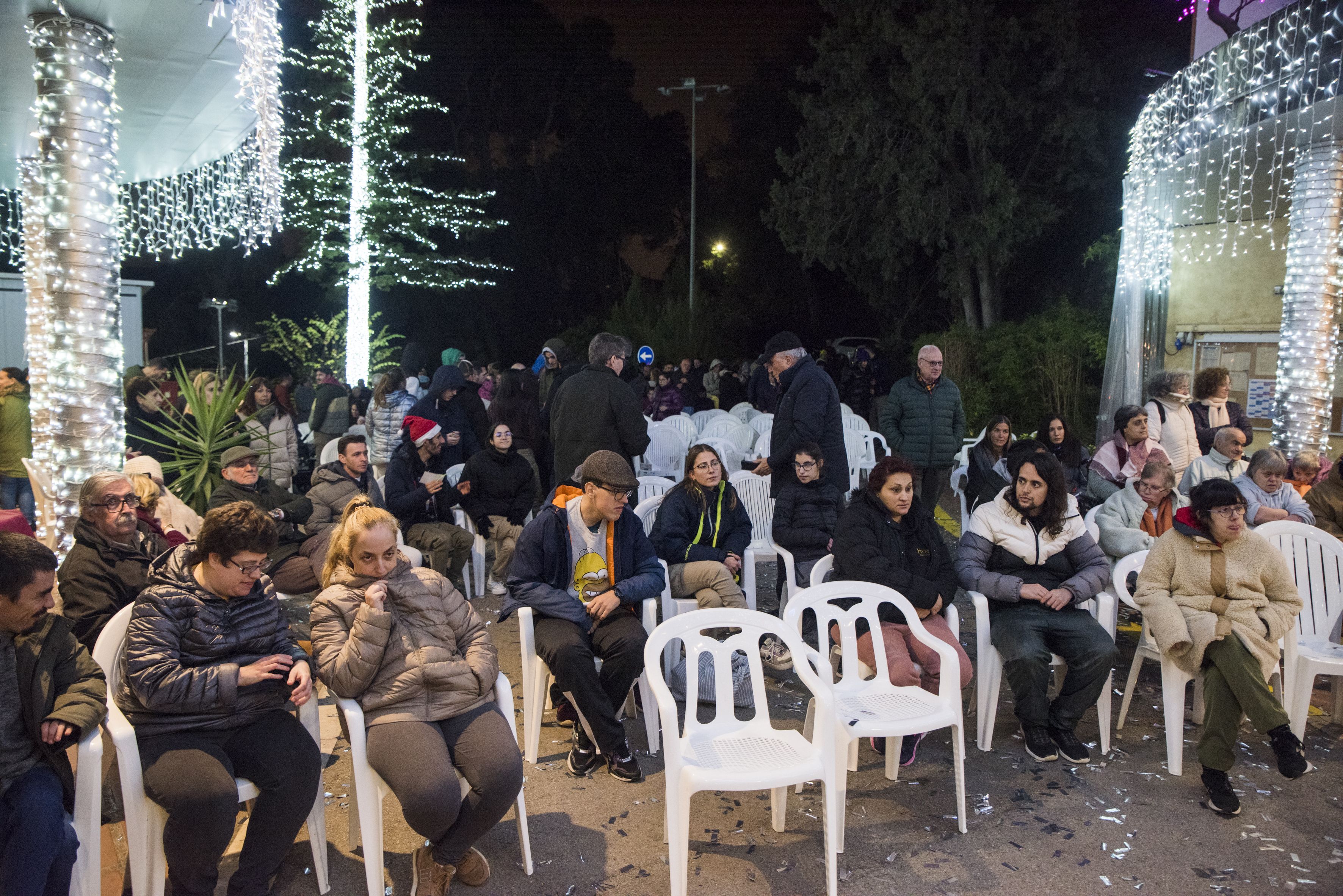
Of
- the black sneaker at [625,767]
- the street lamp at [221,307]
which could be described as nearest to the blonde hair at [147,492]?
the black sneaker at [625,767]

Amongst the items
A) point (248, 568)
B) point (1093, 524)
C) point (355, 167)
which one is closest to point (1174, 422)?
point (1093, 524)

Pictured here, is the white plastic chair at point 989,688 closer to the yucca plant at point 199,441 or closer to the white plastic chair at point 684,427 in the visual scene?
the yucca plant at point 199,441

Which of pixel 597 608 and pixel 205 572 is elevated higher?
pixel 205 572

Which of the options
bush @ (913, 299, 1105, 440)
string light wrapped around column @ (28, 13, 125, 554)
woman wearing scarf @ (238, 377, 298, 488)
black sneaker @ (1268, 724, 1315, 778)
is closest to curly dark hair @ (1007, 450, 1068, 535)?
black sneaker @ (1268, 724, 1315, 778)

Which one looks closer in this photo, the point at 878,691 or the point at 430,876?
the point at 430,876

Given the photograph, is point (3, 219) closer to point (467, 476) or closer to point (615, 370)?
point (467, 476)

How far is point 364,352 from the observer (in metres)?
17.1

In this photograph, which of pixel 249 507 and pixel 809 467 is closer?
pixel 249 507

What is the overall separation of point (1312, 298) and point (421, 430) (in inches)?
279

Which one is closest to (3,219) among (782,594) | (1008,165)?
(782,594)

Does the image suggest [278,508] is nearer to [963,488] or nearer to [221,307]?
[963,488]

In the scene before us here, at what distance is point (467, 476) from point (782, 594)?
96.3 inches

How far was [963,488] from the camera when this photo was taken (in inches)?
311

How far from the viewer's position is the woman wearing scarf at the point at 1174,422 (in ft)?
21.4
